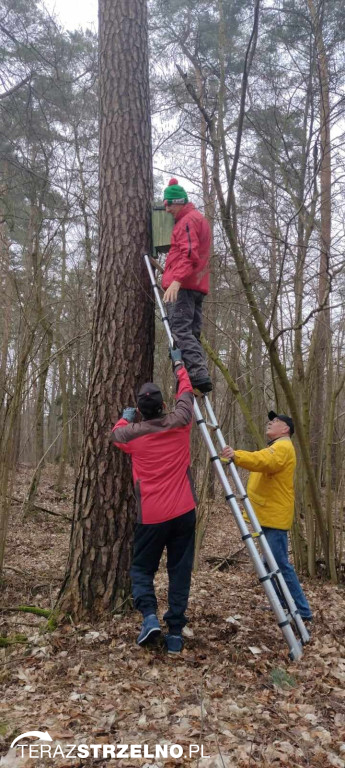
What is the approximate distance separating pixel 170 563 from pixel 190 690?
2.68 ft

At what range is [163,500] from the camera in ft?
11.7

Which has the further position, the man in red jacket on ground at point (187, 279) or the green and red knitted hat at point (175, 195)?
the green and red knitted hat at point (175, 195)

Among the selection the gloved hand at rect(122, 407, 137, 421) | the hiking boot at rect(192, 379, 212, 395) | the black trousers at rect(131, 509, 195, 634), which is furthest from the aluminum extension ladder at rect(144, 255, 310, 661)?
the gloved hand at rect(122, 407, 137, 421)

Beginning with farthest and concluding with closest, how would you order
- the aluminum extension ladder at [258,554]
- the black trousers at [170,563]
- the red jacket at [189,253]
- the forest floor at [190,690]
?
1. the red jacket at [189,253]
2. the black trousers at [170,563]
3. the aluminum extension ladder at [258,554]
4. the forest floor at [190,690]

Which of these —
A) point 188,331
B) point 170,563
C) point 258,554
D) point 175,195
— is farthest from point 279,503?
point 175,195

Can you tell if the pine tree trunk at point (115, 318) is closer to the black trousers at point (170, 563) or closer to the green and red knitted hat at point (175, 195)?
the green and red knitted hat at point (175, 195)

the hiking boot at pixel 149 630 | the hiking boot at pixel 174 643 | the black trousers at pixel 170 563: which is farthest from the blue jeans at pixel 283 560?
the hiking boot at pixel 149 630

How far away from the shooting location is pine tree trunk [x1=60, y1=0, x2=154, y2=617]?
4.02 meters

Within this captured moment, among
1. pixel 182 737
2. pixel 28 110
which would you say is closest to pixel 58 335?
pixel 28 110

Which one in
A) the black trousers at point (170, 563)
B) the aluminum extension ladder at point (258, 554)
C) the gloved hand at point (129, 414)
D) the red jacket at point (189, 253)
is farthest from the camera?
the red jacket at point (189, 253)

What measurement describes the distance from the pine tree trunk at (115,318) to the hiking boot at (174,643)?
0.60 m

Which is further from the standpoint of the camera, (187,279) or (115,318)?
(115,318)

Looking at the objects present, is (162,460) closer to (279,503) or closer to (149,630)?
(149,630)

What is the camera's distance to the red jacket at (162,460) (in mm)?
3561
